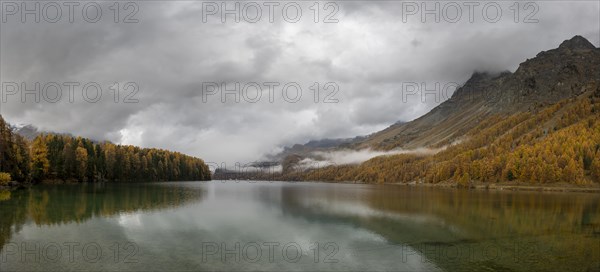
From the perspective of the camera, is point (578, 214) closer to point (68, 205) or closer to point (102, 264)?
point (102, 264)

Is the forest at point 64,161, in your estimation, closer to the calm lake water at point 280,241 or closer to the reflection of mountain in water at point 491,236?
the calm lake water at point 280,241

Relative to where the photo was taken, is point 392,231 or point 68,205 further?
point 68,205

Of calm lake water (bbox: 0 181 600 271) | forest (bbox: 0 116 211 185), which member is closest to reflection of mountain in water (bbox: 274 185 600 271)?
calm lake water (bbox: 0 181 600 271)

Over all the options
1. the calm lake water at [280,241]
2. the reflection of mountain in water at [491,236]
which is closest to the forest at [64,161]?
the calm lake water at [280,241]

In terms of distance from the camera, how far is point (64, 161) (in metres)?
139

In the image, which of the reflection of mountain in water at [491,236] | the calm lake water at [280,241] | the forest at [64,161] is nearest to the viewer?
the calm lake water at [280,241]

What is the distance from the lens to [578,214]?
66.9 metres

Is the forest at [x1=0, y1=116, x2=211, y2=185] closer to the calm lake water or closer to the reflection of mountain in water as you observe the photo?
the calm lake water

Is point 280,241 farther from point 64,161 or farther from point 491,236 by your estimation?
point 64,161

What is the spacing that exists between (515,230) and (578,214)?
29.5 metres

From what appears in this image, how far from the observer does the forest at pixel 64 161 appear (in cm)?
10507

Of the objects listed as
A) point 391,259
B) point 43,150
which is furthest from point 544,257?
point 43,150

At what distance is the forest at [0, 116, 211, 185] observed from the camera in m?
105

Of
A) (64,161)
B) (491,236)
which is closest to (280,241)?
(491,236)
